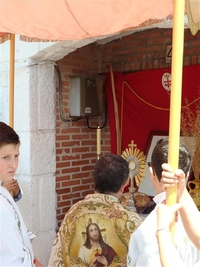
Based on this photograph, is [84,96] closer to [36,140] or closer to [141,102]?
[141,102]

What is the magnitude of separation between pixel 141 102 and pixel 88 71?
2.37 ft

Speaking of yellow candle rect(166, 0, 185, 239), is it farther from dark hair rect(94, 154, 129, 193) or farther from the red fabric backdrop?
the red fabric backdrop

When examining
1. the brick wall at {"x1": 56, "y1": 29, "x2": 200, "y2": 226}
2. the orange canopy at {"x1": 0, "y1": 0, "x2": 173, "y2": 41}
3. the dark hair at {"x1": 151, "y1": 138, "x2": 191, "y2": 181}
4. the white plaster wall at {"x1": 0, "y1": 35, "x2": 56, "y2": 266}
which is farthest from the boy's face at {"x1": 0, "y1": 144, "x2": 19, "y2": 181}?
the brick wall at {"x1": 56, "y1": 29, "x2": 200, "y2": 226}

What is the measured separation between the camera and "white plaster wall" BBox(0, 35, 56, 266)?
3676 mm

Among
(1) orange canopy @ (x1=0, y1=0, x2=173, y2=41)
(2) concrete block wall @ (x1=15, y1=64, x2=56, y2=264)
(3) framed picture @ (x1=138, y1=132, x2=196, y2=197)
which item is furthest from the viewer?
(3) framed picture @ (x1=138, y1=132, x2=196, y2=197)

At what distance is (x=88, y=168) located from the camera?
4410mm

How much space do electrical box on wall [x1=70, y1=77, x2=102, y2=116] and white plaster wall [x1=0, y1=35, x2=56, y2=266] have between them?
0.97 ft

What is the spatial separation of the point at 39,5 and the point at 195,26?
3.21 feet

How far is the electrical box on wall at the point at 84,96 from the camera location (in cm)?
408

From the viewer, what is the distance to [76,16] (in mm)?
2354

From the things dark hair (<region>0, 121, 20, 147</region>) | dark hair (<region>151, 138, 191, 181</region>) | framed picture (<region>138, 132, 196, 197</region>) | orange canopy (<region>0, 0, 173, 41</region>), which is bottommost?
framed picture (<region>138, 132, 196, 197</region>)

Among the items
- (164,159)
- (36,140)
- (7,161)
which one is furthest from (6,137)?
(36,140)

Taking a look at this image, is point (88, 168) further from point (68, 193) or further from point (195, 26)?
point (195, 26)

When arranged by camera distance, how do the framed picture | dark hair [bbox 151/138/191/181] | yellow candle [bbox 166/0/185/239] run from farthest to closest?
the framed picture
dark hair [bbox 151/138/191/181]
yellow candle [bbox 166/0/185/239]
